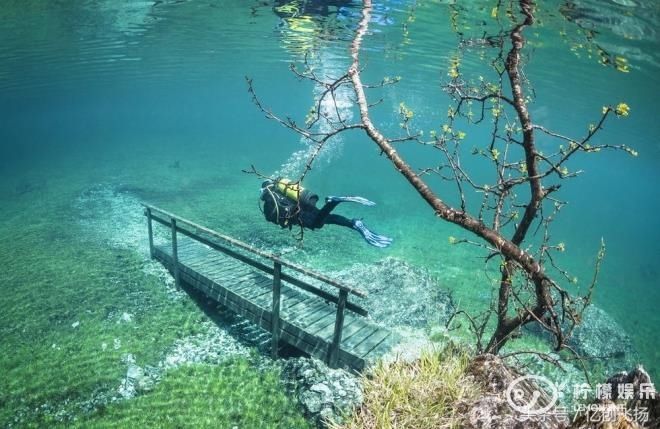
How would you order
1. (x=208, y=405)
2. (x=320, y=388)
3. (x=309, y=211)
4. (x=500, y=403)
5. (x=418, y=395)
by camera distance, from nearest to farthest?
(x=500, y=403) → (x=418, y=395) → (x=320, y=388) → (x=208, y=405) → (x=309, y=211)

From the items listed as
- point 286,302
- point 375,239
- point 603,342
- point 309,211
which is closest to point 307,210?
point 309,211

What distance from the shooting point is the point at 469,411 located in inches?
145

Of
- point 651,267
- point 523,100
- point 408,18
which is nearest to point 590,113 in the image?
point 651,267

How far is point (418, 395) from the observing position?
12.9 ft

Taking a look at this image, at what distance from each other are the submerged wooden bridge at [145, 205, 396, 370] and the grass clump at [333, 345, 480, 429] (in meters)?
2.24

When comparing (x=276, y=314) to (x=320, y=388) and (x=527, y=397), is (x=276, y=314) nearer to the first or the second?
(x=320, y=388)

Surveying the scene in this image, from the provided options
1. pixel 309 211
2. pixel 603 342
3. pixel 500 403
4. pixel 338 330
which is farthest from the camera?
pixel 603 342

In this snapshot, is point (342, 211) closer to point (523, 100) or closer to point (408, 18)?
point (408, 18)

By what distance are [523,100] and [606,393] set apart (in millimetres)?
2744

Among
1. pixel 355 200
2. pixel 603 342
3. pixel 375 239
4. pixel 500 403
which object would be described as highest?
pixel 500 403

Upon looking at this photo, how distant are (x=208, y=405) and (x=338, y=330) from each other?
2.72m

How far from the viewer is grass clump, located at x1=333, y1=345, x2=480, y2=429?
3.77 m

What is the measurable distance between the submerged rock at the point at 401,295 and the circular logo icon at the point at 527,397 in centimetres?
604

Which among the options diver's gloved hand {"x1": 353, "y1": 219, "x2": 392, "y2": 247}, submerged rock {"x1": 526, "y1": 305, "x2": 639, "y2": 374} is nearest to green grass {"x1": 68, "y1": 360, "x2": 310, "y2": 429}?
diver's gloved hand {"x1": 353, "y1": 219, "x2": 392, "y2": 247}
